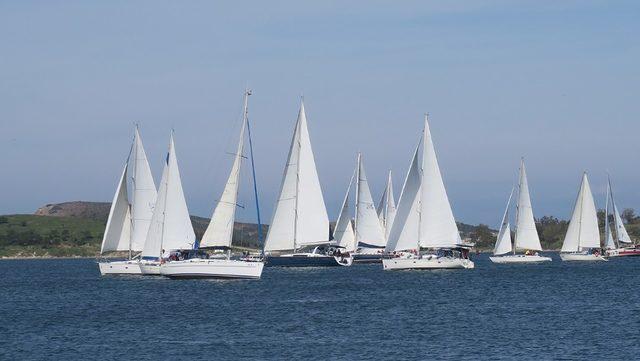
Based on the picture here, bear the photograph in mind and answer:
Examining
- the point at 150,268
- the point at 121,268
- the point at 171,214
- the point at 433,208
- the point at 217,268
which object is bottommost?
the point at 217,268

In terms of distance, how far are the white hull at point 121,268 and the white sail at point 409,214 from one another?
19.6 metres

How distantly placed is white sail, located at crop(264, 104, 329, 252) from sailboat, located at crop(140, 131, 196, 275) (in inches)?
565

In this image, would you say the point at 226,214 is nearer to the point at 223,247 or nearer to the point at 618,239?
the point at 223,247

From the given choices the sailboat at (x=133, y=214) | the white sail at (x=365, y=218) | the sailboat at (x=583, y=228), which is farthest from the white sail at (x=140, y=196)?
the sailboat at (x=583, y=228)

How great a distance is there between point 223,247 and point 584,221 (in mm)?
59332

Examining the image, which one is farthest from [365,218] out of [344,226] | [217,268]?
[217,268]

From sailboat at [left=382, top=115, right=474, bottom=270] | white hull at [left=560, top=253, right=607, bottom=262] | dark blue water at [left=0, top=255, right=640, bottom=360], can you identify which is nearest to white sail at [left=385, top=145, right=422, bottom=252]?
sailboat at [left=382, top=115, right=474, bottom=270]

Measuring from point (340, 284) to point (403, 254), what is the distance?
18582 mm

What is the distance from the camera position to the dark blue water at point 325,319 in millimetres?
45281

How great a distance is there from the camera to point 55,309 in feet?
211

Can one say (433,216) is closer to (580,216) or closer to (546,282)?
(546,282)

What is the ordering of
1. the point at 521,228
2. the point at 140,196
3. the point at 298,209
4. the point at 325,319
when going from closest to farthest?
the point at 325,319
the point at 140,196
the point at 298,209
the point at 521,228

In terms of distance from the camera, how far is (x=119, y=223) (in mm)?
92688

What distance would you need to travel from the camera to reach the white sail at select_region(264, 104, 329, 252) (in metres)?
94.1
